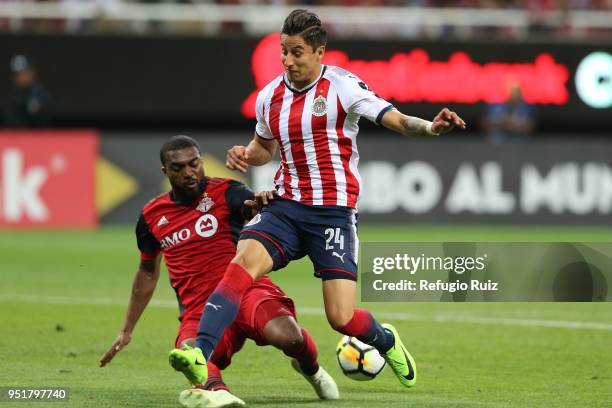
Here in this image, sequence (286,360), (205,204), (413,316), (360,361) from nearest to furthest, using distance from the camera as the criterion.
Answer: (205,204) → (360,361) → (286,360) → (413,316)

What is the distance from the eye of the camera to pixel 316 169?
7.52 meters

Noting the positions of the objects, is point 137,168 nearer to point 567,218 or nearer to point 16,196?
point 16,196

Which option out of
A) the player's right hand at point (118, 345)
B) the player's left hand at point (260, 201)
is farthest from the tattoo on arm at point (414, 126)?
the player's right hand at point (118, 345)

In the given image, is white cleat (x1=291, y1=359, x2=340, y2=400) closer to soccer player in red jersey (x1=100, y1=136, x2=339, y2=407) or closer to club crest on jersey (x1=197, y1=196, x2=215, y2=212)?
soccer player in red jersey (x1=100, y1=136, x2=339, y2=407)

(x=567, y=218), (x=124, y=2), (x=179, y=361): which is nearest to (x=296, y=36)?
(x=179, y=361)

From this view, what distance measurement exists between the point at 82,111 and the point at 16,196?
3846 mm

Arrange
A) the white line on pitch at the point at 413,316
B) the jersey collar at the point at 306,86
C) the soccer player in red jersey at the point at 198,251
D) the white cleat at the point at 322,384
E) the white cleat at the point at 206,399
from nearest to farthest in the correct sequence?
the white cleat at the point at 206,399 → the jersey collar at the point at 306,86 → the soccer player in red jersey at the point at 198,251 → the white cleat at the point at 322,384 → the white line on pitch at the point at 413,316

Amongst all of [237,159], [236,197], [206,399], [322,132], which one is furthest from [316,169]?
[206,399]

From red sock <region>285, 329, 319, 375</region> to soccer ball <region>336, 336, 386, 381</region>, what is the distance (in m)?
0.34

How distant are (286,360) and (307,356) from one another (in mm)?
1960

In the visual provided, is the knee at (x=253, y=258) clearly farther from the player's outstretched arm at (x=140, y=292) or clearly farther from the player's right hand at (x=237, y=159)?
the player's outstretched arm at (x=140, y=292)

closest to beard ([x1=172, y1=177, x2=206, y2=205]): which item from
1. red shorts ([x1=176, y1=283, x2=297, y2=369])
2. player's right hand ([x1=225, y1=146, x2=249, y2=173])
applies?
player's right hand ([x1=225, y1=146, x2=249, y2=173])

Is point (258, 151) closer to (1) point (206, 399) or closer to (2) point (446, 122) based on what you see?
(2) point (446, 122)

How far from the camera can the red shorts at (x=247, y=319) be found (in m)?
7.54
